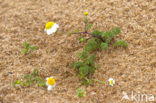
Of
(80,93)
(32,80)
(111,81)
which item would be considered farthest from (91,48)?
(32,80)

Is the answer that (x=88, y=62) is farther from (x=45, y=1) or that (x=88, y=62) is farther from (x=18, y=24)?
(x=45, y=1)

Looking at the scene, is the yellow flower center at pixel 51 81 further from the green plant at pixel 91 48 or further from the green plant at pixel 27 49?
the green plant at pixel 27 49

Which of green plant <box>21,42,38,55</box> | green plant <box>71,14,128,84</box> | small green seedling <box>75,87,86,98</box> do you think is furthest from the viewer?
green plant <box>21,42,38,55</box>

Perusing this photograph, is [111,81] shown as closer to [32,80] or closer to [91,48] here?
[91,48]

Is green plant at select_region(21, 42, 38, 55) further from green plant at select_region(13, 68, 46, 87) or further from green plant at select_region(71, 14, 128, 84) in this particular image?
green plant at select_region(71, 14, 128, 84)

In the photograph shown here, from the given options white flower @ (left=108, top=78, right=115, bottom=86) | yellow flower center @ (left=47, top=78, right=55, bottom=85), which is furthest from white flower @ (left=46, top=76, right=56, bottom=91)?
white flower @ (left=108, top=78, right=115, bottom=86)
